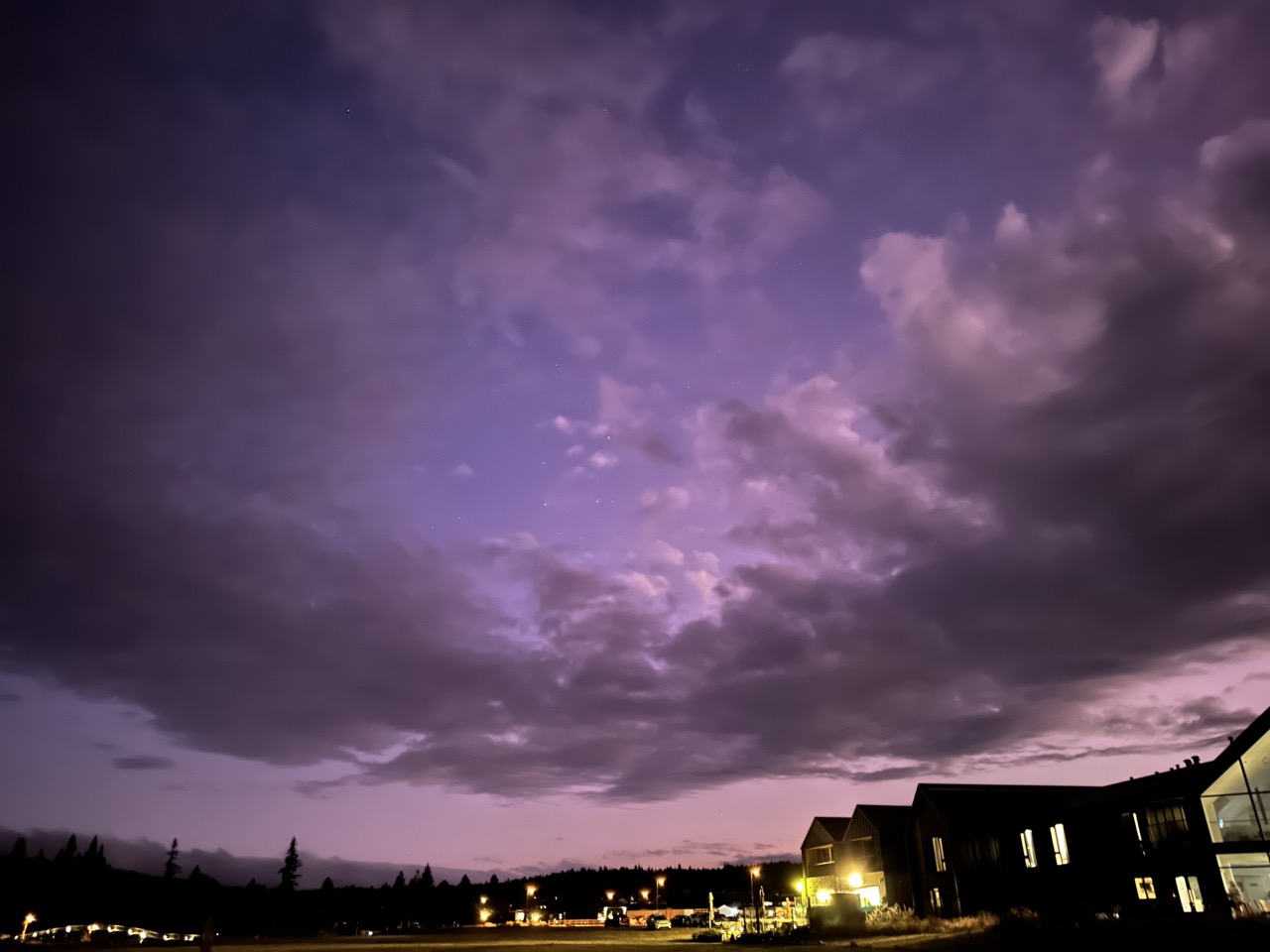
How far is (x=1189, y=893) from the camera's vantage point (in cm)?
4231

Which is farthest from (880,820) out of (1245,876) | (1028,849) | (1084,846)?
(1245,876)

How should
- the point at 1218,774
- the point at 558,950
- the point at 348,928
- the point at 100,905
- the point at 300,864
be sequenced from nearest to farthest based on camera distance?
the point at 1218,774, the point at 558,950, the point at 348,928, the point at 100,905, the point at 300,864

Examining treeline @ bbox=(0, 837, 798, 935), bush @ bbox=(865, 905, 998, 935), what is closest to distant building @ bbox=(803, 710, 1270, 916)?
bush @ bbox=(865, 905, 998, 935)

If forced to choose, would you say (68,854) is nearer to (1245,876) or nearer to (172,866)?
(172,866)

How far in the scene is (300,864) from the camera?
167875 millimetres

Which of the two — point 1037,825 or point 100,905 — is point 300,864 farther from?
point 1037,825

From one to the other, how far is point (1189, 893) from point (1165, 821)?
139 inches

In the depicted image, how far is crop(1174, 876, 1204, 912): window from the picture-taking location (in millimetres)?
41219

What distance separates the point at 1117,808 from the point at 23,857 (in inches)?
8236

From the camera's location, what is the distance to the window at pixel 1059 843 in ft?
166

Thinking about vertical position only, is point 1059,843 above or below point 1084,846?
above

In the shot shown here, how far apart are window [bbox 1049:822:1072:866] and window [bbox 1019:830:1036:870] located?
1988 millimetres

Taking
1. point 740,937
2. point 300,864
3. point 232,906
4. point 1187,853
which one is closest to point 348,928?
point 232,906

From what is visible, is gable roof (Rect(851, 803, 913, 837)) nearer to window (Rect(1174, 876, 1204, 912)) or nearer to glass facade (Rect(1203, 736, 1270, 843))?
window (Rect(1174, 876, 1204, 912))
